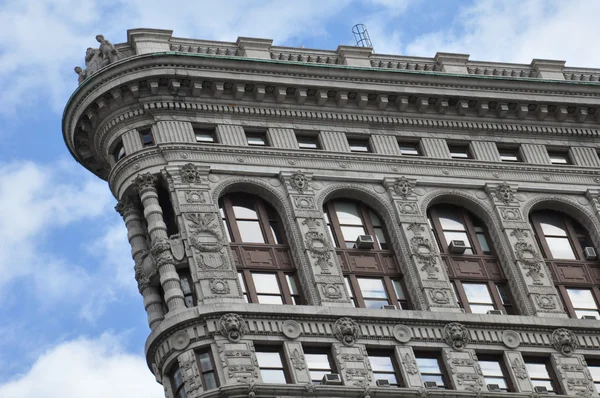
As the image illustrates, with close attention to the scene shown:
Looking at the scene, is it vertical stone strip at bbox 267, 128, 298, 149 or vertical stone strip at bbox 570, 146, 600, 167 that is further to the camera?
vertical stone strip at bbox 570, 146, 600, 167

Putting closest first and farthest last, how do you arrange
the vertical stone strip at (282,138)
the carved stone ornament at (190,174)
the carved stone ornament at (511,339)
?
the carved stone ornament at (511,339) < the carved stone ornament at (190,174) < the vertical stone strip at (282,138)

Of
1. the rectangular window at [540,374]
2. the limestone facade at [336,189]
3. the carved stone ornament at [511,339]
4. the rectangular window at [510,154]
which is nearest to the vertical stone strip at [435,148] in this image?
the limestone facade at [336,189]

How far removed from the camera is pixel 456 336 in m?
60.7

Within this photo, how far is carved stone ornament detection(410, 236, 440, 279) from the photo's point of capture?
63.3m

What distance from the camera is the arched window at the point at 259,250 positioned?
201ft

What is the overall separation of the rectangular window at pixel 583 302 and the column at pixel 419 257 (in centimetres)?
545

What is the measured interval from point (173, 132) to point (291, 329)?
417 inches

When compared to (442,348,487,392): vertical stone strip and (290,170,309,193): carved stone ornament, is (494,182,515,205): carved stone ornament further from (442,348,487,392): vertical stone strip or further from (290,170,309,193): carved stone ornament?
(442,348,487,392): vertical stone strip

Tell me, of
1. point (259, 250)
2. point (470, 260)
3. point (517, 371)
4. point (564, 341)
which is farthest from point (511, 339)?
point (259, 250)

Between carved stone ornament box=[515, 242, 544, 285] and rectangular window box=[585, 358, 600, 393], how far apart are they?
3.80 metres

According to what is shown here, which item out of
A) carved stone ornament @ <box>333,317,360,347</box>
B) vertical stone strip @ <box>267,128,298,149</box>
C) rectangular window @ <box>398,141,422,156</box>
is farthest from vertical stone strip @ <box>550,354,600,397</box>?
vertical stone strip @ <box>267,128,298,149</box>

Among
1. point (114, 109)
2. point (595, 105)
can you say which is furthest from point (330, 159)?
point (595, 105)

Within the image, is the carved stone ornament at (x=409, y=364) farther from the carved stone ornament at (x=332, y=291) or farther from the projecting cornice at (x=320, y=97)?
Answer: the projecting cornice at (x=320, y=97)

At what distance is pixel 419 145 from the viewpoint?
68812 mm
